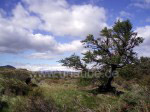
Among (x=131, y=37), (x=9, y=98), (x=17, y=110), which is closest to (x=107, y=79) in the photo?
(x=131, y=37)

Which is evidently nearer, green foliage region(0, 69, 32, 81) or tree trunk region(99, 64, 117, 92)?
green foliage region(0, 69, 32, 81)

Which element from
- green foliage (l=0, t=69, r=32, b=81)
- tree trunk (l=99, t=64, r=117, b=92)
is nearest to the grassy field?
green foliage (l=0, t=69, r=32, b=81)

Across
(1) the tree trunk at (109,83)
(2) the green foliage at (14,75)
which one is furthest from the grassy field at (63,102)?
(1) the tree trunk at (109,83)

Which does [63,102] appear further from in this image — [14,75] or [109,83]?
[109,83]

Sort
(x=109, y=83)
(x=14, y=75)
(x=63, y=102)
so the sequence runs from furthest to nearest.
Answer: (x=109, y=83) < (x=14, y=75) < (x=63, y=102)

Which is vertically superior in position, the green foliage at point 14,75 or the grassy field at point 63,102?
the green foliage at point 14,75

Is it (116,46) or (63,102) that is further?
(116,46)

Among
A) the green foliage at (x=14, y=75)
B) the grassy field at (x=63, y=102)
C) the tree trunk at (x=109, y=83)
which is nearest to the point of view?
the grassy field at (x=63, y=102)

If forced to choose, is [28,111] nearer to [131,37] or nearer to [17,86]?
[17,86]

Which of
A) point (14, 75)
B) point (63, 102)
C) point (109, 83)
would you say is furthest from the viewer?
point (109, 83)

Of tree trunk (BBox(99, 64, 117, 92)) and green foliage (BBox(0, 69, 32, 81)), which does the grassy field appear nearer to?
green foliage (BBox(0, 69, 32, 81))

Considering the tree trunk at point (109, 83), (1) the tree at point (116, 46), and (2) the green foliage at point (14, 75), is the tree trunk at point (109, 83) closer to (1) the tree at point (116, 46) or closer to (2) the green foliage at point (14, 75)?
(1) the tree at point (116, 46)

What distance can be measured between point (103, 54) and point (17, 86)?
8800 mm

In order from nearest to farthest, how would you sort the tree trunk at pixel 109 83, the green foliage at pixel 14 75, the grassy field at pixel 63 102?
the grassy field at pixel 63 102
the green foliage at pixel 14 75
the tree trunk at pixel 109 83
